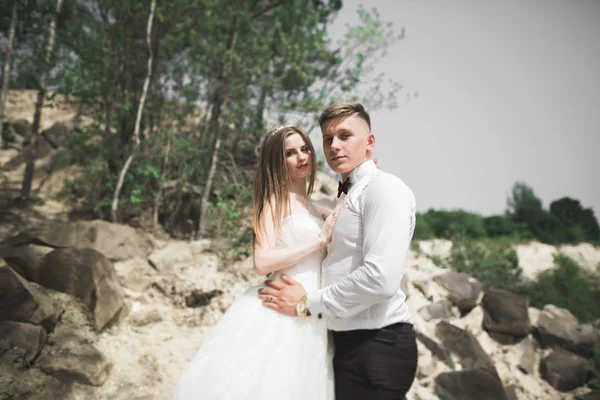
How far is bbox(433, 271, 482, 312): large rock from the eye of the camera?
747 cm

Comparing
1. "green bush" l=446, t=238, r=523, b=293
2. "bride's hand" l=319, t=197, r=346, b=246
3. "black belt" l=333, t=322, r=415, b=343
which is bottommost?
"green bush" l=446, t=238, r=523, b=293

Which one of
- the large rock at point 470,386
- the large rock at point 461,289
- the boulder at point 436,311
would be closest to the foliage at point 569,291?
the large rock at point 461,289

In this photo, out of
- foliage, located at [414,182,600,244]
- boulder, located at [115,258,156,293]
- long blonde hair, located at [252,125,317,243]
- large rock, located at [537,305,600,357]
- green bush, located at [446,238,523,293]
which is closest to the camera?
long blonde hair, located at [252,125,317,243]

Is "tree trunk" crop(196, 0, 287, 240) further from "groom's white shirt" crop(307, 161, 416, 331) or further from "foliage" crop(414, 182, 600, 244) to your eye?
"foliage" crop(414, 182, 600, 244)

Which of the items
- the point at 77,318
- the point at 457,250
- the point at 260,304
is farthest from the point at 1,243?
the point at 457,250

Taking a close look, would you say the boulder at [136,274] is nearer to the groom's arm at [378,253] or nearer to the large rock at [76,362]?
the large rock at [76,362]

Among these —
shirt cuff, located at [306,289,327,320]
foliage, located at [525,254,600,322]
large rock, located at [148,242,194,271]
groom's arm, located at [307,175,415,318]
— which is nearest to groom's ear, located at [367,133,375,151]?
groom's arm, located at [307,175,415,318]

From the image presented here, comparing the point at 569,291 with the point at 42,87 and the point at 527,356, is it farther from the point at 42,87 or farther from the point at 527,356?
the point at 42,87

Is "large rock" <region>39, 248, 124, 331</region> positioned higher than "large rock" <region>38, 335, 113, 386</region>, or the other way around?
"large rock" <region>39, 248, 124, 331</region>

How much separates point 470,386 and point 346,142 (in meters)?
5.51

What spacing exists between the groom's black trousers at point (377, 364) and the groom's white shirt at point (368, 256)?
6 cm

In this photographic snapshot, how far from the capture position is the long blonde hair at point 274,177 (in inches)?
80.2

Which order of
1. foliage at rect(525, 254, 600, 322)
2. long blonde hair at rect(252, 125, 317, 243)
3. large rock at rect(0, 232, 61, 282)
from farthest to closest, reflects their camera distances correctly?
foliage at rect(525, 254, 600, 322) < large rock at rect(0, 232, 61, 282) < long blonde hair at rect(252, 125, 317, 243)

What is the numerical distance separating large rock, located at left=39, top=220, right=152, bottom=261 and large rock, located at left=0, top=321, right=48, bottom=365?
2.76 meters
